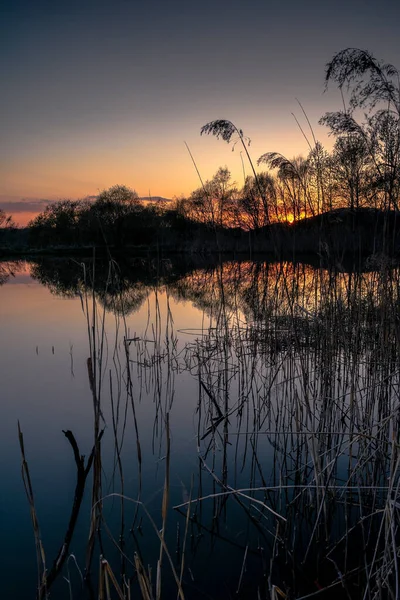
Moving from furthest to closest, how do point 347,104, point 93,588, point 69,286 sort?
point 69,286 < point 347,104 < point 93,588

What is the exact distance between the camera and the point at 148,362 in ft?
20.4

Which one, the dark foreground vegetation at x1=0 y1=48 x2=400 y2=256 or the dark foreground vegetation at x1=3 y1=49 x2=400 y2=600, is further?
the dark foreground vegetation at x1=0 y1=48 x2=400 y2=256

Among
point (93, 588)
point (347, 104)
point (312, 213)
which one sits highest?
point (347, 104)

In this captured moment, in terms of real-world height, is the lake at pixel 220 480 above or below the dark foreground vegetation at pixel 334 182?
below

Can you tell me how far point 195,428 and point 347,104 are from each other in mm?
3152

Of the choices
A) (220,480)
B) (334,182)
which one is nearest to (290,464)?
(220,480)

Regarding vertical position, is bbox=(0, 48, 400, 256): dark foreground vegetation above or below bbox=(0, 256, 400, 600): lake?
above

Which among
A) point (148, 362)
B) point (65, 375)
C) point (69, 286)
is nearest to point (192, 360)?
point (148, 362)

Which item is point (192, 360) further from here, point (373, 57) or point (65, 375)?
point (373, 57)

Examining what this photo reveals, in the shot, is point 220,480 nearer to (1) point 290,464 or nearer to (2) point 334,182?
(1) point 290,464

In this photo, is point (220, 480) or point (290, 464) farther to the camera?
point (290, 464)

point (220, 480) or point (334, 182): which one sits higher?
point (334, 182)

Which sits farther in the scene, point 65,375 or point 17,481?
point 65,375

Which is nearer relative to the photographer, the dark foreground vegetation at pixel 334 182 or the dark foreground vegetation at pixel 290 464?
the dark foreground vegetation at pixel 290 464
